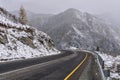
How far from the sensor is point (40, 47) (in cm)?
4794

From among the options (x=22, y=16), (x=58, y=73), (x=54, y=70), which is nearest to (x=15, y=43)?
(x=54, y=70)

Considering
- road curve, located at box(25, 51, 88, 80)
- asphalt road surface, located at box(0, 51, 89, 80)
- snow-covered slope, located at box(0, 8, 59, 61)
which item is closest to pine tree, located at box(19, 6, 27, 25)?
snow-covered slope, located at box(0, 8, 59, 61)

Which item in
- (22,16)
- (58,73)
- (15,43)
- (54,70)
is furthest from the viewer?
(22,16)

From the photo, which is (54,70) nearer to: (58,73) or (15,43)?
(58,73)

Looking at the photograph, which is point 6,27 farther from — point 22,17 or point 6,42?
point 22,17

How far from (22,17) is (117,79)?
260 feet

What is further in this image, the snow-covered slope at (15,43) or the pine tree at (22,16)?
the pine tree at (22,16)

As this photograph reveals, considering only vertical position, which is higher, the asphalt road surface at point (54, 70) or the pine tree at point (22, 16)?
the pine tree at point (22, 16)

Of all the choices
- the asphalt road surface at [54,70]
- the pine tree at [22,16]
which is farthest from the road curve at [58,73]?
the pine tree at [22,16]

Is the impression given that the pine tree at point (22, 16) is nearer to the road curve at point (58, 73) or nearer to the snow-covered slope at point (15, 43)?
the snow-covered slope at point (15, 43)

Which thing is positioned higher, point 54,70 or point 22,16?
point 22,16

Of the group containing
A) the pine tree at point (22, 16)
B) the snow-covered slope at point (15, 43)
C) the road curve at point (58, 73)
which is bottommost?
the road curve at point (58, 73)

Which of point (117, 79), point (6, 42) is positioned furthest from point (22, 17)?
point (117, 79)

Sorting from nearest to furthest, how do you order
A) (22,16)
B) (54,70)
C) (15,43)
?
(54,70), (15,43), (22,16)
